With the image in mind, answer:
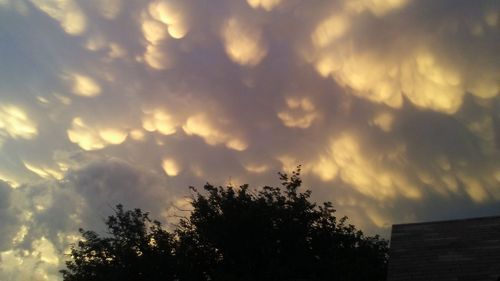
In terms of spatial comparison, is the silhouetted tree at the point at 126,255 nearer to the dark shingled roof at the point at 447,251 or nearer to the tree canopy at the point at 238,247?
the tree canopy at the point at 238,247

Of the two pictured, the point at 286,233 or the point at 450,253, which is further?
the point at 286,233

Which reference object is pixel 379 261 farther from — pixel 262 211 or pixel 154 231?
pixel 154 231

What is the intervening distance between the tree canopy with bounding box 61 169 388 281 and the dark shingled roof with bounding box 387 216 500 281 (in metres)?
9.46

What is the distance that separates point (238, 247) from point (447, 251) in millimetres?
16002

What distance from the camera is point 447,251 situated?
49.4ft

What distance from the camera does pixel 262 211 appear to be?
29.9m

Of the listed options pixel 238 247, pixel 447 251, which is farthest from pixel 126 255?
pixel 447 251

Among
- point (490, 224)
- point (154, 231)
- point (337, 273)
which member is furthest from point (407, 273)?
point (154, 231)

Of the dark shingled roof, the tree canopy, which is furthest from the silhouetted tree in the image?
the dark shingled roof

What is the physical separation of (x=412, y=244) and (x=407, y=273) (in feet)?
6.82

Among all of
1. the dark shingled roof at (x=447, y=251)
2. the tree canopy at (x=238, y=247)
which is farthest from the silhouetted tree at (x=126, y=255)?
the dark shingled roof at (x=447, y=251)

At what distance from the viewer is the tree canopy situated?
27716 mm

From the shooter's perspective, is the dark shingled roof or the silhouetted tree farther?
the silhouetted tree

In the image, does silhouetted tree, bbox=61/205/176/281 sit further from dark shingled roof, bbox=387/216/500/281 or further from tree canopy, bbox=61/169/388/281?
dark shingled roof, bbox=387/216/500/281
